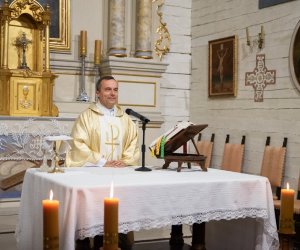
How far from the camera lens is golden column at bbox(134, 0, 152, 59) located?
7.80 metres

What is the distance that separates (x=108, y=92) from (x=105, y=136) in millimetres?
387

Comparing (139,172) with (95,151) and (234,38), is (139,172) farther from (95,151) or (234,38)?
(234,38)

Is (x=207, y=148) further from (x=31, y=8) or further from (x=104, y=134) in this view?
(x=104, y=134)

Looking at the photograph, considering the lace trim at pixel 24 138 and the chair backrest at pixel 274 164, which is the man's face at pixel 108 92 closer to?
the lace trim at pixel 24 138

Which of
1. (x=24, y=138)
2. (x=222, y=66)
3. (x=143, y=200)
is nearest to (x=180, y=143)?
(x=143, y=200)

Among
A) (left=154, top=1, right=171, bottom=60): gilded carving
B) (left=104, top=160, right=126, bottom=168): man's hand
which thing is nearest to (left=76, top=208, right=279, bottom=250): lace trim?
(left=104, top=160, right=126, bottom=168): man's hand

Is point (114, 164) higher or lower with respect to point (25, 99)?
lower

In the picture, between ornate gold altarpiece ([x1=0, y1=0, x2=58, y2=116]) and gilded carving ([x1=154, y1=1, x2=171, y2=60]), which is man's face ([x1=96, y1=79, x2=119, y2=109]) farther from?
gilded carving ([x1=154, y1=1, x2=171, y2=60])

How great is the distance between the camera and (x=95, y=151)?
15.5 ft

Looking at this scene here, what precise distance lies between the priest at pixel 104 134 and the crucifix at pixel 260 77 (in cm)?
252

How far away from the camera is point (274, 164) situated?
21.0ft

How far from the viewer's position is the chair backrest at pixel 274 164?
6.28 metres

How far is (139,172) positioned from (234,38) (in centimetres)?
381

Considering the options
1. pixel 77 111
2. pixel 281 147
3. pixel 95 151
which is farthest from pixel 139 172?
pixel 77 111
